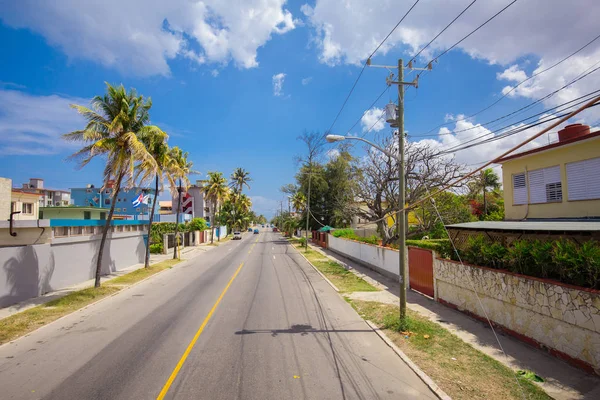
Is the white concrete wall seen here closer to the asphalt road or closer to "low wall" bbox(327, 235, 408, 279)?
the asphalt road

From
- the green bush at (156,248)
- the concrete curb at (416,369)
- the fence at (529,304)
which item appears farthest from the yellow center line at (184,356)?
the green bush at (156,248)

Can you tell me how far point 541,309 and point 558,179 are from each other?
29.6 ft

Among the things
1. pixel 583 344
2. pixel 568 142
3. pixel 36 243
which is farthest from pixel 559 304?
pixel 36 243

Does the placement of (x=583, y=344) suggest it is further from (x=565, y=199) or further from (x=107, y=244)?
(x=107, y=244)

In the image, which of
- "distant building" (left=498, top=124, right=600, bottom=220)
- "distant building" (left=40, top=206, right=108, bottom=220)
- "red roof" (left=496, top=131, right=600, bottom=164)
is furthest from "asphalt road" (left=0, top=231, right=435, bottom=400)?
"distant building" (left=40, top=206, right=108, bottom=220)

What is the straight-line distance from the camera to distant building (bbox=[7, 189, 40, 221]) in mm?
24906

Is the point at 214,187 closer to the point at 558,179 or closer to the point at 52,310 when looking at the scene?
the point at 52,310

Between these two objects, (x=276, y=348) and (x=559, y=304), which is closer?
(x=559, y=304)

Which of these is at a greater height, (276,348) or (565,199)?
(565,199)

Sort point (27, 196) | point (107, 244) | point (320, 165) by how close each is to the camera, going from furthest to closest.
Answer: point (320, 165)
point (27, 196)
point (107, 244)

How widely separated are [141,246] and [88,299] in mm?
13656

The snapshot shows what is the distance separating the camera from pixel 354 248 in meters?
26.7

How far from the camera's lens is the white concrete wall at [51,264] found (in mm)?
12844

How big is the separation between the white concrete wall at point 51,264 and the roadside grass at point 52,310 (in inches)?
53.1
